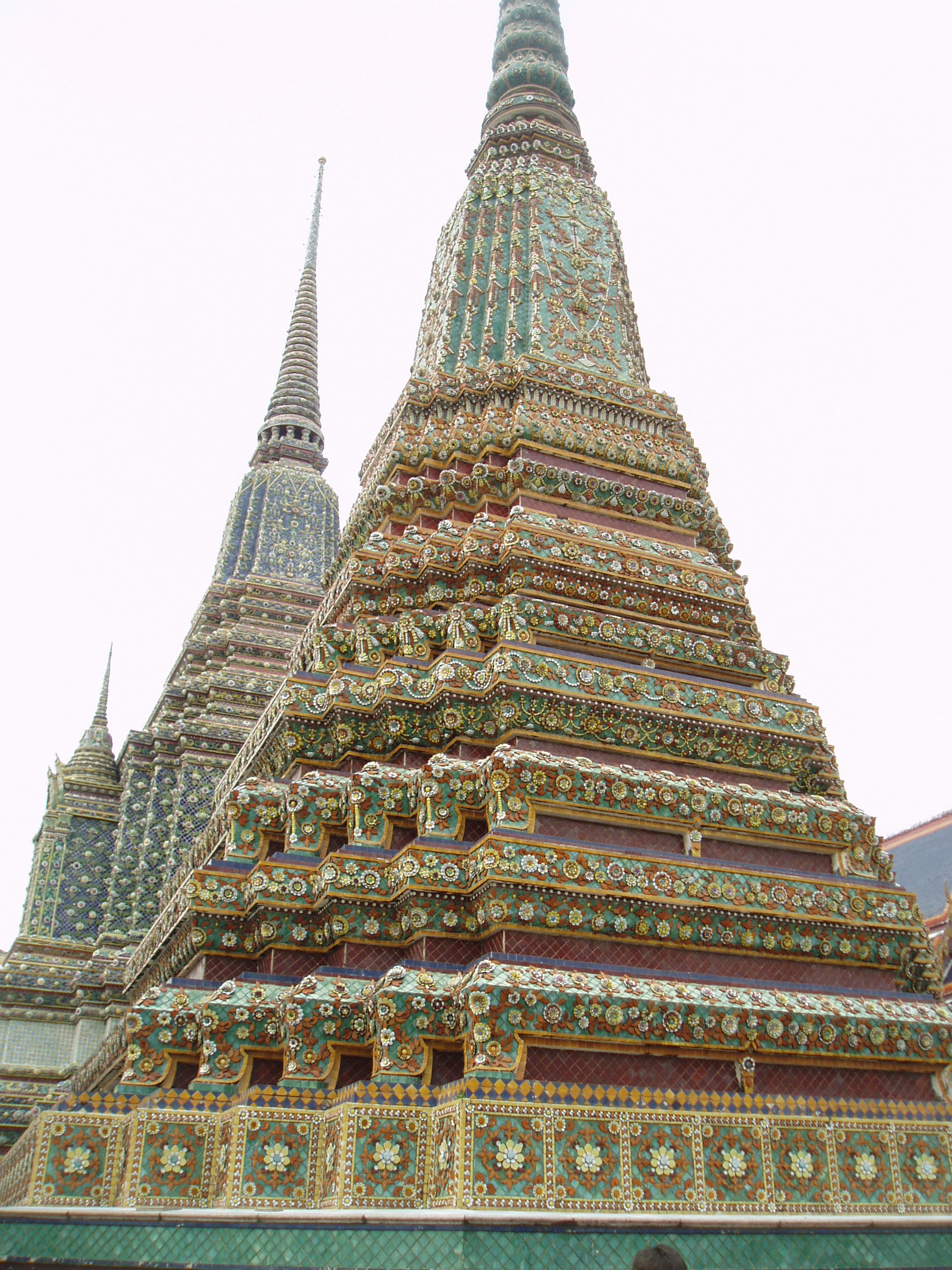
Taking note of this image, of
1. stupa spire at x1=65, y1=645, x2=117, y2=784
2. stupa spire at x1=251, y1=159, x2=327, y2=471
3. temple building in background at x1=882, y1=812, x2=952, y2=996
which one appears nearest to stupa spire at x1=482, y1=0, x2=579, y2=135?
stupa spire at x1=251, y1=159, x2=327, y2=471

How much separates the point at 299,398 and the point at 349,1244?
22.3 meters

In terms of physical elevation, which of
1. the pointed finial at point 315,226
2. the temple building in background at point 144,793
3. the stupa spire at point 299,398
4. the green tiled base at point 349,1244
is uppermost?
the pointed finial at point 315,226

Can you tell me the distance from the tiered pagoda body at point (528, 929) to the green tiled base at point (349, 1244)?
3 centimetres

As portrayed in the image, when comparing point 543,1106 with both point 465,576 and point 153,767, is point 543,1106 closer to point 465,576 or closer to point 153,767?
point 465,576

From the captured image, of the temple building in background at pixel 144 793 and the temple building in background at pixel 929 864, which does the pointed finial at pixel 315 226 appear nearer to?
the temple building in background at pixel 144 793

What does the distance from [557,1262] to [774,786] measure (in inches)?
194

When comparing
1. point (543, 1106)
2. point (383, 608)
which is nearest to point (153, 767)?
point (383, 608)

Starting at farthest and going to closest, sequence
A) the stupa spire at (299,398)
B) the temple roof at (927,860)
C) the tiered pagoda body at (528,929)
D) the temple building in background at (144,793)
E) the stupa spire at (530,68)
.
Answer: the temple roof at (927,860) < the stupa spire at (299,398) < the temple building in background at (144,793) < the stupa spire at (530,68) < the tiered pagoda body at (528,929)

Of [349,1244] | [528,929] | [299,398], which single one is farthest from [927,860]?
[349,1244]

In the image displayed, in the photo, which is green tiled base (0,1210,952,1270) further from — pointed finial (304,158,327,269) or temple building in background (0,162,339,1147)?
pointed finial (304,158,327,269)

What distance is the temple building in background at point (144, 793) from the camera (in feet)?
57.6

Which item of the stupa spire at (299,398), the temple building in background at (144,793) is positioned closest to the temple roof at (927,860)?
the temple building in background at (144,793)

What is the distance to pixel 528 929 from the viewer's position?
786cm

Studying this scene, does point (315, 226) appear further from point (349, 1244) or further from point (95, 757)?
point (349, 1244)
